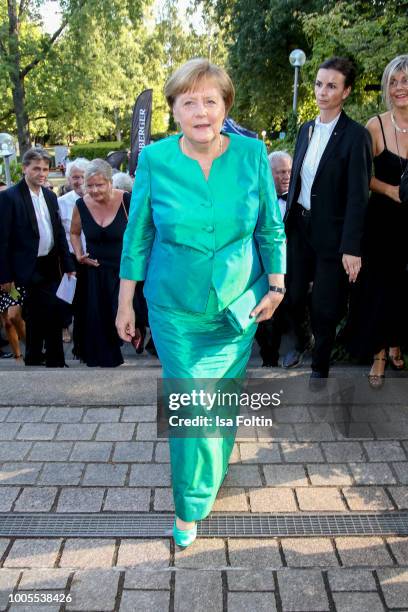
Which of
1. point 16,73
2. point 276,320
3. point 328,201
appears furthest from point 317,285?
point 16,73

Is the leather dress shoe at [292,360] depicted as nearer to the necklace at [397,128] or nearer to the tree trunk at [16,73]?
the necklace at [397,128]

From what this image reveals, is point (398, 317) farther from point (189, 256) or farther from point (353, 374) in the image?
point (189, 256)

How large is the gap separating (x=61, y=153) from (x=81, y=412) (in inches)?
1256

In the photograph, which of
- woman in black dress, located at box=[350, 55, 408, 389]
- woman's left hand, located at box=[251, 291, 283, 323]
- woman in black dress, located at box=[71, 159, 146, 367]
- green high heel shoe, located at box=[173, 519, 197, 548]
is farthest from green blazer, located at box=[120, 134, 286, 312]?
woman in black dress, located at box=[71, 159, 146, 367]

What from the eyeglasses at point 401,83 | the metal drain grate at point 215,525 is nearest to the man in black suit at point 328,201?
the eyeglasses at point 401,83

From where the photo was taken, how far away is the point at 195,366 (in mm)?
2838

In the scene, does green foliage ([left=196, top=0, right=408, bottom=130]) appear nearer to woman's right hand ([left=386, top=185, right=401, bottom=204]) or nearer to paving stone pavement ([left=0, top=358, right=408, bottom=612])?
woman's right hand ([left=386, top=185, right=401, bottom=204])

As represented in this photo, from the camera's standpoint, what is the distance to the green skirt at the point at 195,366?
2.79 meters

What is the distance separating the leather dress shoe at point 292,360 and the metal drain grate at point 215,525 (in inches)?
73.1

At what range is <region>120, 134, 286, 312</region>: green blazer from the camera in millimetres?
2664

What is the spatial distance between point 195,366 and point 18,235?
280cm

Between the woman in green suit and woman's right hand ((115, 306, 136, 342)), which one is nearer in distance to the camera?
the woman in green suit

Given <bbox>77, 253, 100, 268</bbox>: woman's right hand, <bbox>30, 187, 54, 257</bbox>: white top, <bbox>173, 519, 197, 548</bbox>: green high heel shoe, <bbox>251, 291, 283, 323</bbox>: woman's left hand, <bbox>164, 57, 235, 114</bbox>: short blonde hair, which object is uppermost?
<bbox>164, 57, 235, 114</bbox>: short blonde hair

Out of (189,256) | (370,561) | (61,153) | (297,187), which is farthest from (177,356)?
(61,153)
